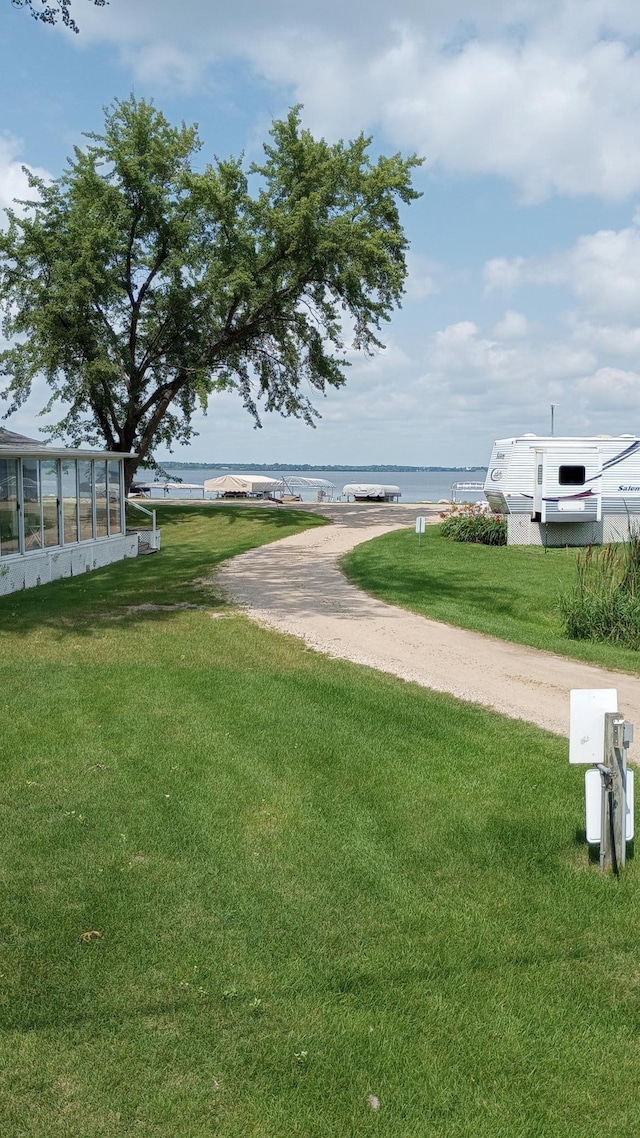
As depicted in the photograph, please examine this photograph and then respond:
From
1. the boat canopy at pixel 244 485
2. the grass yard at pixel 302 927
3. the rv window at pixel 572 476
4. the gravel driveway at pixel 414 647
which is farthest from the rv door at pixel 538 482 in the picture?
the boat canopy at pixel 244 485

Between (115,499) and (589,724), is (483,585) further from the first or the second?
(589,724)

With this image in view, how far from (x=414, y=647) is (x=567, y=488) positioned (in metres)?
13.3

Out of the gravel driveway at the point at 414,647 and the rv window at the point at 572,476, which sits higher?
the rv window at the point at 572,476

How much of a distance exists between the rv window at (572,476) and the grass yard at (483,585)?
1891 millimetres

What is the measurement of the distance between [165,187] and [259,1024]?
28571 millimetres

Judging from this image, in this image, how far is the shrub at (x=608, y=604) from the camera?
12078 millimetres

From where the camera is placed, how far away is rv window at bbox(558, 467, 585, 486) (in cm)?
Answer: 2267

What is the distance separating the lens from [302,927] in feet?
14.8

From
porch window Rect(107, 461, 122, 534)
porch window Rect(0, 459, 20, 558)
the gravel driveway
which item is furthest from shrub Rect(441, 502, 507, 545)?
porch window Rect(0, 459, 20, 558)

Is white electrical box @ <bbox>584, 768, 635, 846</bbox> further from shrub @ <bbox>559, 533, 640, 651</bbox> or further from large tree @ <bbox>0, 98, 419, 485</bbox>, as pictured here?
large tree @ <bbox>0, 98, 419, 485</bbox>

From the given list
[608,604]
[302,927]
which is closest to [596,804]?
[302,927]

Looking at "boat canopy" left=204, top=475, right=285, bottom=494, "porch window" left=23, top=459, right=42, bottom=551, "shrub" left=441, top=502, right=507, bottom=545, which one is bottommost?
"shrub" left=441, top=502, right=507, bottom=545

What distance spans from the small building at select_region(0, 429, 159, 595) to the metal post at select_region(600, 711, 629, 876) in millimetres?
12287

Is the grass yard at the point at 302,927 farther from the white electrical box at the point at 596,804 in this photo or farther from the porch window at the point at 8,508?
the porch window at the point at 8,508
